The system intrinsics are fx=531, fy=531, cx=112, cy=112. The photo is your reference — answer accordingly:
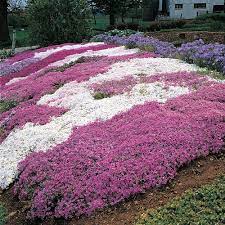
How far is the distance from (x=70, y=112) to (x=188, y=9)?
48.8 m

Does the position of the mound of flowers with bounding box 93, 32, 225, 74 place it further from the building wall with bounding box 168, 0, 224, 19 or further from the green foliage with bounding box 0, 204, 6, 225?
the building wall with bounding box 168, 0, 224, 19

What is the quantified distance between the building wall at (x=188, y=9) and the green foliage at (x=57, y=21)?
27.8m

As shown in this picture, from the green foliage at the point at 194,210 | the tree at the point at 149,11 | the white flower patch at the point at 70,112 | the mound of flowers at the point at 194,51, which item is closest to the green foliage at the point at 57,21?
the mound of flowers at the point at 194,51

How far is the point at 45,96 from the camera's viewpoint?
14.6m

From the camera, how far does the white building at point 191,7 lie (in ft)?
191

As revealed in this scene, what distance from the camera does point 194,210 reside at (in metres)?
7.67

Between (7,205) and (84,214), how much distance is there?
2.04 meters

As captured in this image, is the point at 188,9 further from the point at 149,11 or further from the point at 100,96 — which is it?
the point at 100,96

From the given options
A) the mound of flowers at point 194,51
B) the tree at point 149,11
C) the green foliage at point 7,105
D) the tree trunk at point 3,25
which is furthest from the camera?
the tree at point 149,11

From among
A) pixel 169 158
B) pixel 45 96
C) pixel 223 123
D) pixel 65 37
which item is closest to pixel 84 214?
pixel 169 158

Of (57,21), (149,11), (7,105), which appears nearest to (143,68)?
(7,105)

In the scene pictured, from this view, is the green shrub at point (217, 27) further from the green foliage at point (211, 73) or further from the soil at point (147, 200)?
the soil at point (147, 200)

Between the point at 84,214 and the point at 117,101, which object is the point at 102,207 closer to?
the point at 84,214

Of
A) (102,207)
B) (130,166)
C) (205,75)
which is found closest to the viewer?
(102,207)
